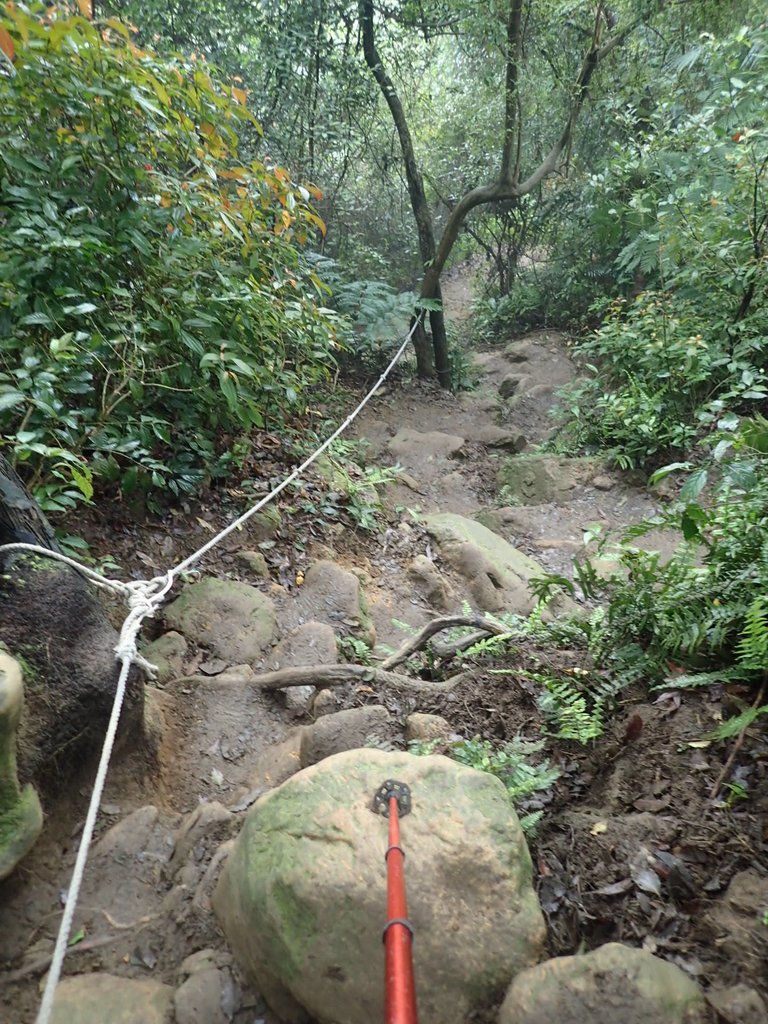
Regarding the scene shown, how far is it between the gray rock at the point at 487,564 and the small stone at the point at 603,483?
1555 millimetres

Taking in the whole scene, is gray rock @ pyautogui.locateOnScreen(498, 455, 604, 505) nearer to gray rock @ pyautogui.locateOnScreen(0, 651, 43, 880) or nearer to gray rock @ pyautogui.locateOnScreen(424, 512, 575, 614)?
gray rock @ pyautogui.locateOnScreen(424, 512, 575, 614)

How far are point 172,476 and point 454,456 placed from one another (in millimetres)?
4246

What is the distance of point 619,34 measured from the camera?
729 centimetres

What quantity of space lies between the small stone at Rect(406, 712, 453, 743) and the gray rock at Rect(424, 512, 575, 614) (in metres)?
2.05

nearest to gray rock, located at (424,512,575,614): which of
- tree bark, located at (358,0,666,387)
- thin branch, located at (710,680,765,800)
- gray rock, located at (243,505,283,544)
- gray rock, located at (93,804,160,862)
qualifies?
gray rock, located at (243,505,283,544)

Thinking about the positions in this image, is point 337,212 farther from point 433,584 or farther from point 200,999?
point 200,999

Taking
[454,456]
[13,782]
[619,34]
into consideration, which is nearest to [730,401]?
[454,456]

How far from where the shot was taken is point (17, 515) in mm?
2072

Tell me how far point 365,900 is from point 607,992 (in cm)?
58

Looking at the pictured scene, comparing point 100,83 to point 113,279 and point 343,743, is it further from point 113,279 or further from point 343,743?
point 343,743

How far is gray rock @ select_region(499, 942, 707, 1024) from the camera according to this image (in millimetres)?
1315

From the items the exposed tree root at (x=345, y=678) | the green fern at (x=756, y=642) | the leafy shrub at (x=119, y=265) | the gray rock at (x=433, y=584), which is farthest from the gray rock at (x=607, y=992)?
the gray rock at (x=433, y=584)

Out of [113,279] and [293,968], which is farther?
[113,279]

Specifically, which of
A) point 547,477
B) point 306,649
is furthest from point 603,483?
point 306,649
